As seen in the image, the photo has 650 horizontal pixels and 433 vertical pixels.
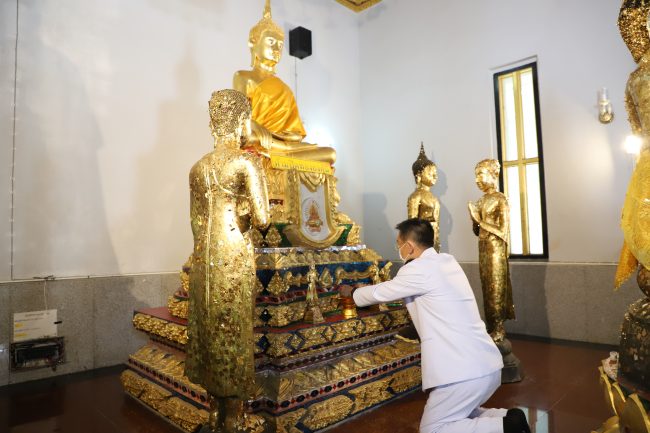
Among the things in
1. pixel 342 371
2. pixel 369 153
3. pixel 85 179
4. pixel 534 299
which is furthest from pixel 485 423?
pixel 369 153

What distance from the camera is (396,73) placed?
6.07m

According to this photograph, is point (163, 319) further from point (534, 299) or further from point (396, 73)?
point (396, 73)

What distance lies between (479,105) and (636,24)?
4.04 metres

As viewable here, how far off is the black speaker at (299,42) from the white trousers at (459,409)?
4922mm

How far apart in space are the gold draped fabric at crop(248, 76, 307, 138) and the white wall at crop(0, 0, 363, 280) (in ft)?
2.95

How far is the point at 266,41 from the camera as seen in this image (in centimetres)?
418

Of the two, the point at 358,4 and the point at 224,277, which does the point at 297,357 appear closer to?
the point at 224,277

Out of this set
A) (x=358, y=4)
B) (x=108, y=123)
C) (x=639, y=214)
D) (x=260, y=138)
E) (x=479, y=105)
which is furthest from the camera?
(x=358, y=4)

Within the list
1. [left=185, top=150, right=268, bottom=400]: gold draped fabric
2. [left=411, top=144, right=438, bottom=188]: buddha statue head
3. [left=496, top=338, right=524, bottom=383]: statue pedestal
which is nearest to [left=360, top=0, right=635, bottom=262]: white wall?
[left=411, top=144, right=438, bottom=188]: buddha statue head

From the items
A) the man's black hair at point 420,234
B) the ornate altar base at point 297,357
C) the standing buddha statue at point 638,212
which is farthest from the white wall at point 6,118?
the standing buddha statue at point 638,212

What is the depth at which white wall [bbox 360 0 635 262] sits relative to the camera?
4156mm

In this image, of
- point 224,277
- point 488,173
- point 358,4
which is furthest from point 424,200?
point 358,4

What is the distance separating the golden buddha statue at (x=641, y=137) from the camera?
3.91 feet

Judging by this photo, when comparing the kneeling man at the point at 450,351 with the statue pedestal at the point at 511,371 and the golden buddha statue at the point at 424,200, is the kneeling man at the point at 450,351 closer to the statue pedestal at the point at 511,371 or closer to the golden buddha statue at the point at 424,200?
the statue pedestal at the point at 511,371
